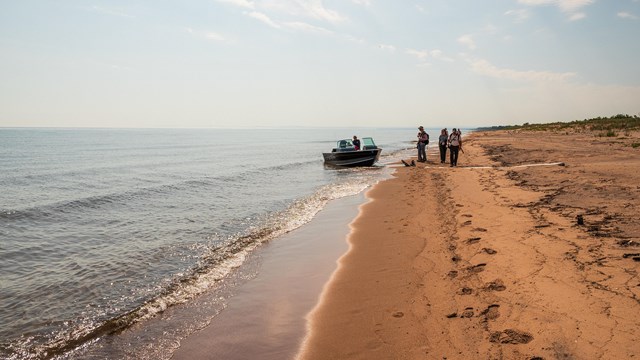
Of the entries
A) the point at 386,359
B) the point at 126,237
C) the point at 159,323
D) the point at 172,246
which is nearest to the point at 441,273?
the point at 386,359

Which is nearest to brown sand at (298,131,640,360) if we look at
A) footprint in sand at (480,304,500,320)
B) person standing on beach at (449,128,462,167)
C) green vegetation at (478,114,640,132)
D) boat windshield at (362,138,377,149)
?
footprint in sand at (480,304,500,320)

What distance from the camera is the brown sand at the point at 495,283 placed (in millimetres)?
4055

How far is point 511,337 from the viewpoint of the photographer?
4.08 m

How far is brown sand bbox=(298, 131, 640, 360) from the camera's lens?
405 centimetres

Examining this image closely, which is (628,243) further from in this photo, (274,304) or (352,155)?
(352,155)

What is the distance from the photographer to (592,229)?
709 centimetres

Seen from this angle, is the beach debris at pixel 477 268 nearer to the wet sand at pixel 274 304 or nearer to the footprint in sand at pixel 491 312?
the footprint in sand at pixel 491 312

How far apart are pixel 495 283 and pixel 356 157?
22268 millimetres

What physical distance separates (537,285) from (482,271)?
92cm

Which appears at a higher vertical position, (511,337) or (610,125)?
(610,125)

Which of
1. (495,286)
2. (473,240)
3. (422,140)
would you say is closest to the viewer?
Result: (495,286)

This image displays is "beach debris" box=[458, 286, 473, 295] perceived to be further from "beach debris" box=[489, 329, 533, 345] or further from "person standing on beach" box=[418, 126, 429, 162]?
"person standing on beach" box=[418, 126, 429, 162]

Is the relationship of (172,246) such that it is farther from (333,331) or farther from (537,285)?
(537,285)

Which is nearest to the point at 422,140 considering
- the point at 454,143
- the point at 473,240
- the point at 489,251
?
the point at 454,143
